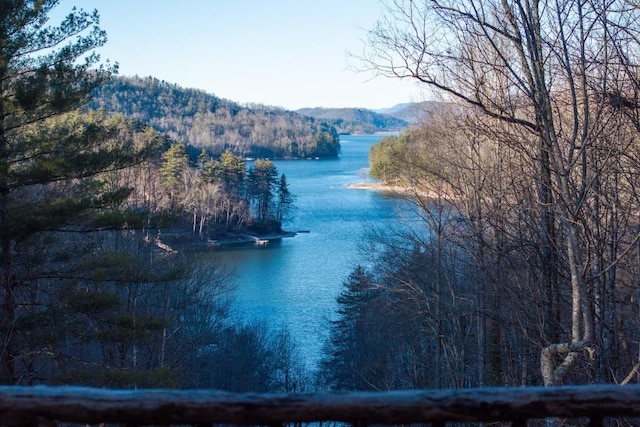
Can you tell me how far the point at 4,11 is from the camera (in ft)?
30.3

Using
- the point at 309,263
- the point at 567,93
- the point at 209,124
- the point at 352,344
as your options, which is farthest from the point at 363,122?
the point at 567,93

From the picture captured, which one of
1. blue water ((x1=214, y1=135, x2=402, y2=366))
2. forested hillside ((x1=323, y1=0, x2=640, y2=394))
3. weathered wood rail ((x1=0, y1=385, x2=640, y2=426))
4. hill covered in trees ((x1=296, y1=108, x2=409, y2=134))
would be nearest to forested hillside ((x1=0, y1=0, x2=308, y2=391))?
forested hillside ((x1=323, y1=0, x2=640, y2=394))

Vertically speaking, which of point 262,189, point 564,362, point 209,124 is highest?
point 209,124

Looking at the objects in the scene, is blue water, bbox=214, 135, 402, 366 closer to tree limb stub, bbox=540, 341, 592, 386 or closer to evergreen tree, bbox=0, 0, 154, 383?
evergreen tree, bbox=0, 0, 154, 383

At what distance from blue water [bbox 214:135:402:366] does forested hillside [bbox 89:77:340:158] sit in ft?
146

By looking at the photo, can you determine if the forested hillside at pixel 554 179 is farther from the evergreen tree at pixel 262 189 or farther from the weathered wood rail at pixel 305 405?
the evergreen tree at pixel 262 189

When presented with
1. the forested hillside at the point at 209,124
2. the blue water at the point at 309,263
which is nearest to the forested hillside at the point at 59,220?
the blue water at the point at 309,263

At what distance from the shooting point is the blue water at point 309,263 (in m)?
21.2

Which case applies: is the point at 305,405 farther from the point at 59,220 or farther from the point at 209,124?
the point at 209,124

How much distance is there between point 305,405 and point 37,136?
995cm

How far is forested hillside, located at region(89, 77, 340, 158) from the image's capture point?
321ft

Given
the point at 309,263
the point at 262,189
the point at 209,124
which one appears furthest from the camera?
the point at 209,124

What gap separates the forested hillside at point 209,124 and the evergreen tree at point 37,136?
7815 cm

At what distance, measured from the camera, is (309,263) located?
29.9 metres
